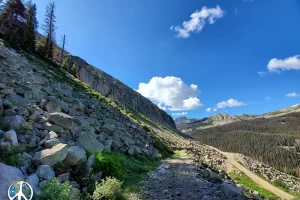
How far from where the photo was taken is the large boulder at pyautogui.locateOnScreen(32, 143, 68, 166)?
31.5 feet

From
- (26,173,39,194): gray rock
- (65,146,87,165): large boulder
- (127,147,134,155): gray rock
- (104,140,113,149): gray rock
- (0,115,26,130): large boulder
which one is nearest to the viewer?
(26,173,39,194): gray rock

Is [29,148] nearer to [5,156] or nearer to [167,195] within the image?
[5,156]

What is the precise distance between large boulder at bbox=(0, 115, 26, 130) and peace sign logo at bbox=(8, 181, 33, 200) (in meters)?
5.84

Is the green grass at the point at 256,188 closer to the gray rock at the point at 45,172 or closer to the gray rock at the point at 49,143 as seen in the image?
the gray rock at the point at 49,143

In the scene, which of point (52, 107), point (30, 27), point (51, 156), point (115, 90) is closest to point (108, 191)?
point (51, 156)

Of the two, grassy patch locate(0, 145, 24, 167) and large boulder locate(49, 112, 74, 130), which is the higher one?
large boulder locate(49, 112, 74, 130)

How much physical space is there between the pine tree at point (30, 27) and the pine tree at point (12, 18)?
126 cm

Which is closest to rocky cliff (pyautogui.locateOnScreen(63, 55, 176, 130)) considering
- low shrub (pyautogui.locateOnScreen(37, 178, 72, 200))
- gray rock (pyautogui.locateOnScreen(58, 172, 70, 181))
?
gray rock (pyautogui.locateOnScreen(58, 172, 70, 181))

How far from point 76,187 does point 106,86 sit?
287 ft

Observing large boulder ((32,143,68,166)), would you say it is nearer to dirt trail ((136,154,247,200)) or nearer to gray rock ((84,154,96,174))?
gray rock ((84,154,96,174))

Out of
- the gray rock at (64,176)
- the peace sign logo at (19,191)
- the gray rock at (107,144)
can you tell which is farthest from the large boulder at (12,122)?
the gray rock at (107,144)

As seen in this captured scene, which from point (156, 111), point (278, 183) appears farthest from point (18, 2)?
point (156, 111)

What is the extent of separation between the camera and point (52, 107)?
1705cm

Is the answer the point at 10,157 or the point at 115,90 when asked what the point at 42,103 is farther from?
the point at 115,90
